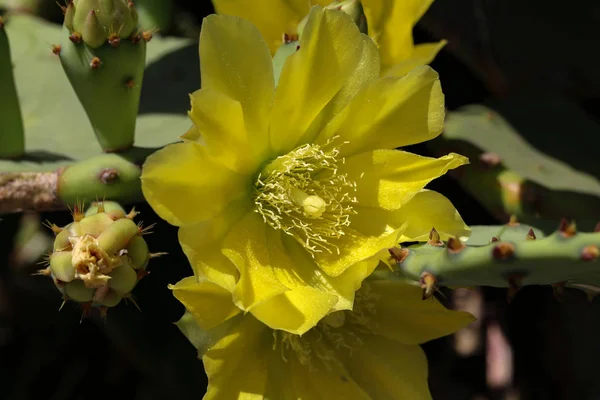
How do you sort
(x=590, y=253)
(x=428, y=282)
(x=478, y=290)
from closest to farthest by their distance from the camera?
(x=590, y=253), (x=428, y=282), (x=478, y=290)

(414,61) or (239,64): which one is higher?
(239,64)

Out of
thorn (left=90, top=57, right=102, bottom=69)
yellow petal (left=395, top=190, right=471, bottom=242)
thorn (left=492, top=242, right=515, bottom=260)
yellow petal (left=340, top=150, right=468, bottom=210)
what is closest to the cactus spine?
thorn (left=90, top=57, right=102, bottom=69)

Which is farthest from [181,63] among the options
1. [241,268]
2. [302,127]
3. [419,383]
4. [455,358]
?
[455,358]

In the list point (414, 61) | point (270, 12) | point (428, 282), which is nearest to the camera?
point (428, 282)

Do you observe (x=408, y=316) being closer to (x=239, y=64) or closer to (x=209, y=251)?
(x=209, y=251)

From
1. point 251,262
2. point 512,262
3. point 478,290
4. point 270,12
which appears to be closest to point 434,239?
point 512,262

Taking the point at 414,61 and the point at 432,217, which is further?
the point at 414,61

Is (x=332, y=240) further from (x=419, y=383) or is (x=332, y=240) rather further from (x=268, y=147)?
(x=419, y=383)
